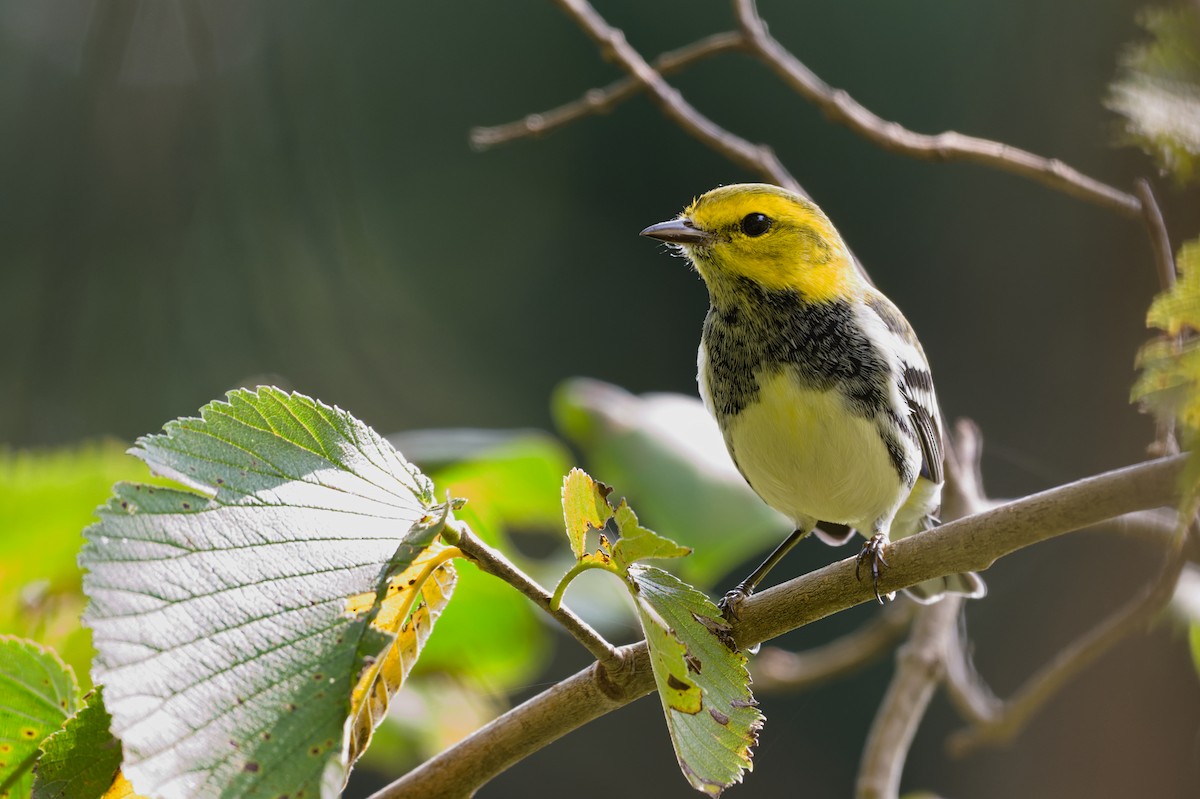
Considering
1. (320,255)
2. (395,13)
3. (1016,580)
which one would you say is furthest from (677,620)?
(395,13)

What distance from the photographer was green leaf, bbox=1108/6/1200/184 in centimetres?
52

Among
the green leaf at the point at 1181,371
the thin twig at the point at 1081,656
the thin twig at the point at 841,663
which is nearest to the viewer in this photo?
the green leaf at the point at 1181,371

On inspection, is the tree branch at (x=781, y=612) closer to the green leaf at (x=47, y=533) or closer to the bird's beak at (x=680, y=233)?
the green leaf at (x=47, y=533)

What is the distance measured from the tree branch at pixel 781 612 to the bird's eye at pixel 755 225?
1.03m

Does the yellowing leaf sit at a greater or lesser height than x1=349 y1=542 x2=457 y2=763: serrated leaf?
lesser

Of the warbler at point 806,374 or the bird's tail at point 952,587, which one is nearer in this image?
the warbler at point 806,374

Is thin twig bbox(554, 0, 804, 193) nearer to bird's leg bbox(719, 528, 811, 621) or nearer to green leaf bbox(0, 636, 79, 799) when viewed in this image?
bird's leg bbox(719, 528, 811, 621)

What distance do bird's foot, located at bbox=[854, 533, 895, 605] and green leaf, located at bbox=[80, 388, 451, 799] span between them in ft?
1.14

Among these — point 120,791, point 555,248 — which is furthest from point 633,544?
point 555,248

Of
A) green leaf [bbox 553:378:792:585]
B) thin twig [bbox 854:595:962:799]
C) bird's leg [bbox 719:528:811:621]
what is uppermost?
green leaf [bbox 553:378:792:585]

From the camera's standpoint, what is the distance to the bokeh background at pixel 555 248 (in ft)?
9.66

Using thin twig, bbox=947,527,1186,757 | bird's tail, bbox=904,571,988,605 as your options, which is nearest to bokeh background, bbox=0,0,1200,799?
bird's tail, bbox=904,571,988,605

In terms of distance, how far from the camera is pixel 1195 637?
5.23ft

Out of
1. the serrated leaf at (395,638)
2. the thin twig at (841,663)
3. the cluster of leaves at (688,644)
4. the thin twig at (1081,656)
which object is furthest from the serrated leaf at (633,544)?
the thin twig at (841,663)
